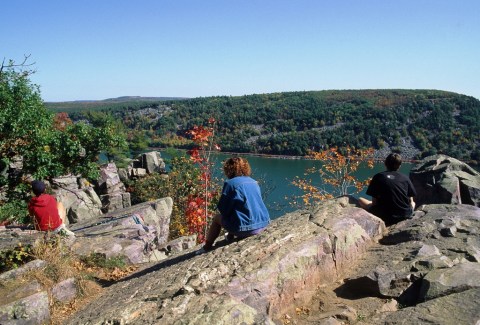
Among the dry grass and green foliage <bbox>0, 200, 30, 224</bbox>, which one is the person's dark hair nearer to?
the dry grass

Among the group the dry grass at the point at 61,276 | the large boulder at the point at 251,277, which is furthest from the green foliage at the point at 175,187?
the large boulder at the point at 251,277

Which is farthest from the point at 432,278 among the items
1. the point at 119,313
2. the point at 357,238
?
the point at 119,313

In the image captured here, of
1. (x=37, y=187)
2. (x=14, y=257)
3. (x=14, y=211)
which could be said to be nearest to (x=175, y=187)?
(x=14, y=211)

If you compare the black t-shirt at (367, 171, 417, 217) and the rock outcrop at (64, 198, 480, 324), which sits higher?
the black t-shirt at (367, 171, 417, 217)

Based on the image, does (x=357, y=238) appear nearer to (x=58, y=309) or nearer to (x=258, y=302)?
(x=258, y=302)

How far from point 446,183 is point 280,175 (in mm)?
32477

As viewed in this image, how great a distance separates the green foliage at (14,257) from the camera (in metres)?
6.67

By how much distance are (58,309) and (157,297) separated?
2268 mm

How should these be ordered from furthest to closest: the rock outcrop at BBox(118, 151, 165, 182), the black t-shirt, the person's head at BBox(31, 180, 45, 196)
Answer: the rock outcrop at BBox(118, 151, 165, 182) → the person's head at BBox(31, 180, 45, 196) → the black t-shirt

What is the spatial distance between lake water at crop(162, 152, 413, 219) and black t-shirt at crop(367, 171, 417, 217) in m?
18.3

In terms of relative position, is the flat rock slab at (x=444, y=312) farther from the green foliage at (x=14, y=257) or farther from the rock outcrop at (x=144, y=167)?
the rock outcrop at (x=144, y=167)

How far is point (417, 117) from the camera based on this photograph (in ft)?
250

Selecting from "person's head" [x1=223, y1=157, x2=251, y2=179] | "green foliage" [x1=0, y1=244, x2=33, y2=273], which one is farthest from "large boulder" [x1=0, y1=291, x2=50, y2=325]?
"person's head" [x1=223, y1=157, x2=251, y2=179]

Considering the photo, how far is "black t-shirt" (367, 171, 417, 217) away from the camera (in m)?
7.05
